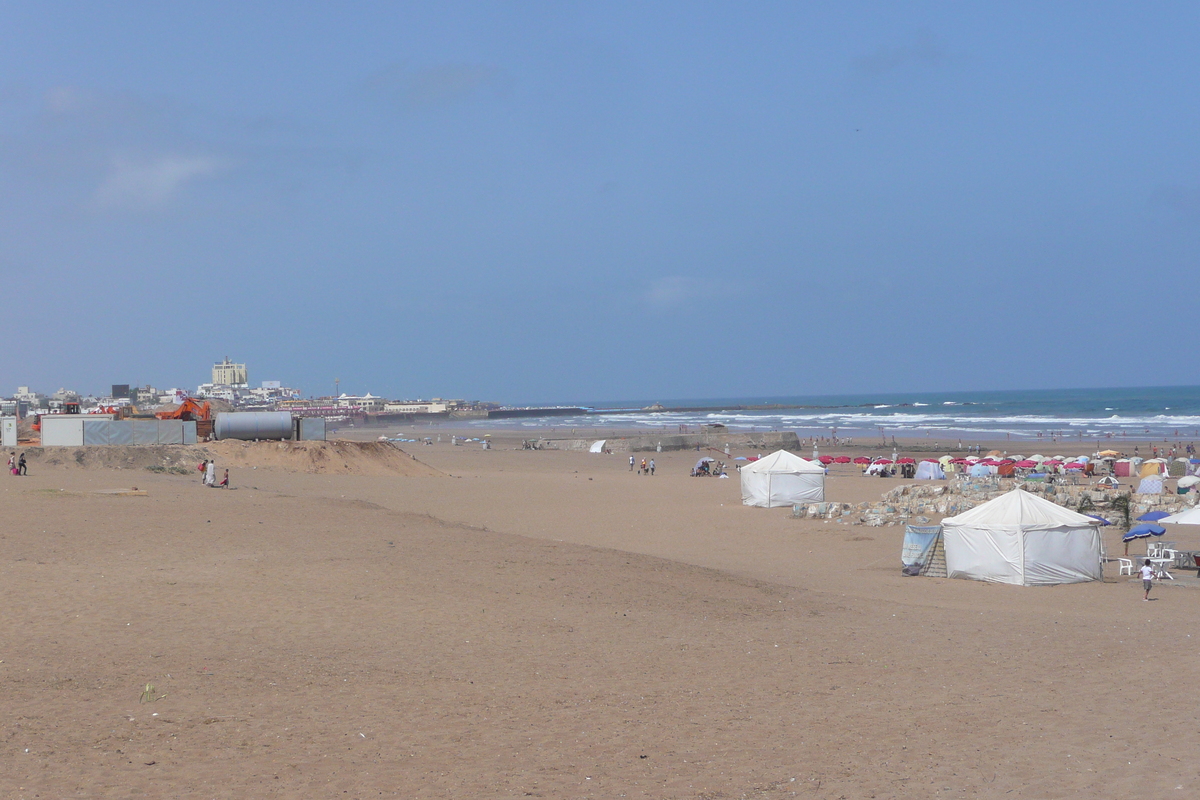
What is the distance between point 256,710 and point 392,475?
105 ft

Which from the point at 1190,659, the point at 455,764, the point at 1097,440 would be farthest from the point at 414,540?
the point at 1097,440

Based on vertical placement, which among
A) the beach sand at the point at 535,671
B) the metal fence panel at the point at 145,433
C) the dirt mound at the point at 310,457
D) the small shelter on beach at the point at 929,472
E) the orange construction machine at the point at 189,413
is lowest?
the small shelter on beach at the point at 929,472

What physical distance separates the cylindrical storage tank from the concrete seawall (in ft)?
92.9

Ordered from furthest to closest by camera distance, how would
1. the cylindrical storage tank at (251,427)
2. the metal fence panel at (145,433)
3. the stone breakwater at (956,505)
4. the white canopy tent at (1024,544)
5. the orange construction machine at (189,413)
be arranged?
the orange construction machine at (189,413) < the cylindrical storage tank at (251,427) < the metal fence panel at (145,433) < the stone breakwater at (956,505) < the white canopy tent at (1024,544)

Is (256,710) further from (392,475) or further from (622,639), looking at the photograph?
(392,475)

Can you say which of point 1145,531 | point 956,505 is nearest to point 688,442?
point 956,505

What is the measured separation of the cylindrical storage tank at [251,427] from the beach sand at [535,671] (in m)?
22.2

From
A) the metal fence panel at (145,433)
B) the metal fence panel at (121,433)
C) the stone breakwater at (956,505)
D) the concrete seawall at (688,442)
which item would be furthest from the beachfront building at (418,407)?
the stone breakwater at (956,505)

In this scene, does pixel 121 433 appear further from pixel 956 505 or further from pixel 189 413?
pixel 956 505

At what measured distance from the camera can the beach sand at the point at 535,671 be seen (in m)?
7.43

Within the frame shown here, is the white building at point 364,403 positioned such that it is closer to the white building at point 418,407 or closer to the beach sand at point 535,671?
the white building at point 418,407

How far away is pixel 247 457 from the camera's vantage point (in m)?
39.0

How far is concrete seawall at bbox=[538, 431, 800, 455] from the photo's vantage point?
67375mm

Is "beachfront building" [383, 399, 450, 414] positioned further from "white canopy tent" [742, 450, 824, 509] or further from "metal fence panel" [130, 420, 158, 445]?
"white canopy tent" [742, 450, 824, 509]
